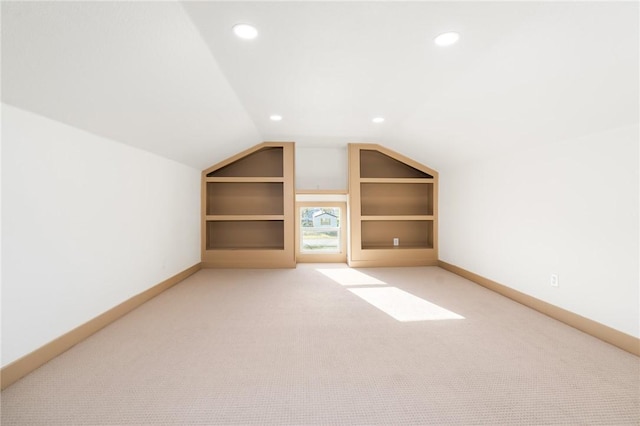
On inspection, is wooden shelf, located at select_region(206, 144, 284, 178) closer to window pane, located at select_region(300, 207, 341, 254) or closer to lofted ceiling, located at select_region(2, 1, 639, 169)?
window pane, located at select_region(300, 207, 341, 254)

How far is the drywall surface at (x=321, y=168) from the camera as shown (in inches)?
203

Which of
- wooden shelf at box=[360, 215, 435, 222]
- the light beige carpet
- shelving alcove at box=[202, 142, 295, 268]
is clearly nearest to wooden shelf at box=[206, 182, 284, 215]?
shelving alcove at box=[202, 142, 295, 268]

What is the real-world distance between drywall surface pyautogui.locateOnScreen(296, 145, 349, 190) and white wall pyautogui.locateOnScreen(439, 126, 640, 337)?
2267mm

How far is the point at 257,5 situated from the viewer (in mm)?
1605

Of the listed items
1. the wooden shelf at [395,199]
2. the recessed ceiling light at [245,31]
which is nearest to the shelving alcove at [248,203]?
the wooden shelf at [395,199]

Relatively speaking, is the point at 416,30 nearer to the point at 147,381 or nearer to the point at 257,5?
the point at 257,5

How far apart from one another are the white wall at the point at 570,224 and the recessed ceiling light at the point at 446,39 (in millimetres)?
1584

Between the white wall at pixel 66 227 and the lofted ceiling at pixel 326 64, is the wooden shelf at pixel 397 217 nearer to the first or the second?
the lofted ceiling at pixel 326 64

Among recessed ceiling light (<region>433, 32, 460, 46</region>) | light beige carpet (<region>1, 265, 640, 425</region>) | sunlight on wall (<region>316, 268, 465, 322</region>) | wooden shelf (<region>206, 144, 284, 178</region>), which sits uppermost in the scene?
recessed ceiling light (<region>433, 32, 460, 46</region>)

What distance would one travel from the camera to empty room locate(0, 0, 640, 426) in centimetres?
153

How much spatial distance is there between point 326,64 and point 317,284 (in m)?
2.80

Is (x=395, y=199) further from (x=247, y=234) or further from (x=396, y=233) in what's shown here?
(x=247, y=234)

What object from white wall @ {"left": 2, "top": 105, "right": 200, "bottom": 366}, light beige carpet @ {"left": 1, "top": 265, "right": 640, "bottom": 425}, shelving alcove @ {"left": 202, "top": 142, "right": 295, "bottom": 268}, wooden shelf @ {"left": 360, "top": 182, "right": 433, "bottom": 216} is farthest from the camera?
wooden shelf @ {"left": 360, "top": 182, "right": 433, "bottom": 216}

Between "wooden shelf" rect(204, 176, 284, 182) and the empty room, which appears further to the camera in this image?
"wooden shelf" rect(204, 176, 284, 182)
